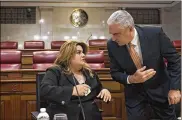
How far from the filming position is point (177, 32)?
35.5 feet

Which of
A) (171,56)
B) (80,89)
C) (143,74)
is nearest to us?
(143,74)

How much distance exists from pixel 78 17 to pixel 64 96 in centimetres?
855

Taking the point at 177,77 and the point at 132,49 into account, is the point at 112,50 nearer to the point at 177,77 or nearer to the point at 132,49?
the point at 132,49

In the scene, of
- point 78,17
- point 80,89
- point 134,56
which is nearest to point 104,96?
point 80,89

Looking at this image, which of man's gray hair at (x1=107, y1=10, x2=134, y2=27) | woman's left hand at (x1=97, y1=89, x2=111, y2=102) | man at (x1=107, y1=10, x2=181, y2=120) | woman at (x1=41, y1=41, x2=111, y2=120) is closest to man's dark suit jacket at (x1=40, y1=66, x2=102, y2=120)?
woman at (x1=41, y1=41, x2=111, y2=120)

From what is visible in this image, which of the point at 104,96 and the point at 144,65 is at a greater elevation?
the point at 144,65

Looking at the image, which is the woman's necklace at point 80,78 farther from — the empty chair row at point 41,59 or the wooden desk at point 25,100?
the empty chair row at point 41,59

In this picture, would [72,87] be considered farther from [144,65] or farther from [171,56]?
[171,56]

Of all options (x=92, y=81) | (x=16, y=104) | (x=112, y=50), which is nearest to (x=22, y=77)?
(x=16, y=104)

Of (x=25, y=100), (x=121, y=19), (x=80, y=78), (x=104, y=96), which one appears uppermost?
(x=121, y=19)

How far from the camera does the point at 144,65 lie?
2170 millimetres

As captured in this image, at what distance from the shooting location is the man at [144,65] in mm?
2088

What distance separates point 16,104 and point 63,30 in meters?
7.33

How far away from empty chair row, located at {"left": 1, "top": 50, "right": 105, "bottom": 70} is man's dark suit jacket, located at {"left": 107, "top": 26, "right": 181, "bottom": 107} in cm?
250
